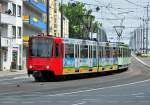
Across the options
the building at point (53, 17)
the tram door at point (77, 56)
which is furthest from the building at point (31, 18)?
the tram door at point (77, 56)

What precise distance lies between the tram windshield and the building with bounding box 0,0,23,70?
3010 centimetres

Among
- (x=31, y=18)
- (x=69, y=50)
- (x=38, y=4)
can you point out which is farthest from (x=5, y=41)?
(x=69, y=50)

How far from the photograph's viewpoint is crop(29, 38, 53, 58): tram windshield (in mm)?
39062

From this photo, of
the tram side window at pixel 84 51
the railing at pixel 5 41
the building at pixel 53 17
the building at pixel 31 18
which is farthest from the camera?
the building at pixel 53 17

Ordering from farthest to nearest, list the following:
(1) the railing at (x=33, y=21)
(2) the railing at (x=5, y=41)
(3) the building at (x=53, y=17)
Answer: (3) the building at (x=53, y=17) → (1) the railing at (x=33, y=21) → (2) the railing at (x=5, y=41)

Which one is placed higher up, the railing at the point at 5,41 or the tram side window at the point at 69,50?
the railing at the point at 5,41

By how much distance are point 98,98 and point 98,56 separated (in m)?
24.2

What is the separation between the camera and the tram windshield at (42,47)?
3906 cm

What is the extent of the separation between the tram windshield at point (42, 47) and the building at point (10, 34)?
1185 inches

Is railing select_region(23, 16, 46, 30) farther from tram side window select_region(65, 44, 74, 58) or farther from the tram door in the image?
tram side window select_region(65, 44, 74, 58)

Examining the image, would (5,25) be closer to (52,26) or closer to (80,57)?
(80,57)

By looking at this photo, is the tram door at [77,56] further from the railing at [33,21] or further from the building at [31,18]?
the railing at [33,21]

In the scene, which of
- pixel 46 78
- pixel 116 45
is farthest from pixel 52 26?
pixel 46 78

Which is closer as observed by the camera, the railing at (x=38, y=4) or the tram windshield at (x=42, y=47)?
the tram windshield at (x=42, y=47)
